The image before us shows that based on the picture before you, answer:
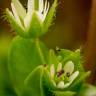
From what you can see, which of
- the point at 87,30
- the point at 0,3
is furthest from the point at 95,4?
the point at 0,3

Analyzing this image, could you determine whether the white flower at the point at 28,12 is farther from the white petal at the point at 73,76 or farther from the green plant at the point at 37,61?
the white petal at the point at 73,76

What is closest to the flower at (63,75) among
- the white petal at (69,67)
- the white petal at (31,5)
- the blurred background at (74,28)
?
the white petal at (69,67)

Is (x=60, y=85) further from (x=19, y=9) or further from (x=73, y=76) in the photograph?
(x=19, y=9)

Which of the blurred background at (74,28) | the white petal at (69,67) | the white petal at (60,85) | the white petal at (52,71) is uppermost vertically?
the blurred background at (74,28)

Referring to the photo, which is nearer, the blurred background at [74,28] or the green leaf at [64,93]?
the green leaf at [64,93]

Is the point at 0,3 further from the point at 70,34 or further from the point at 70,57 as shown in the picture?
the point at 70,57

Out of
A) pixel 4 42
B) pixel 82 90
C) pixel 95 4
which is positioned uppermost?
pixel 95 4
